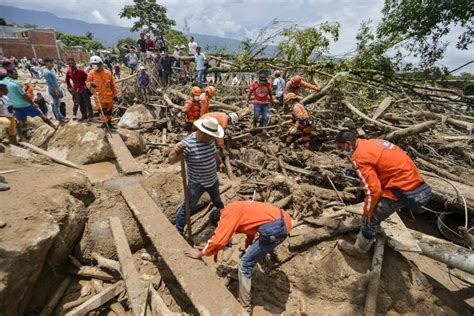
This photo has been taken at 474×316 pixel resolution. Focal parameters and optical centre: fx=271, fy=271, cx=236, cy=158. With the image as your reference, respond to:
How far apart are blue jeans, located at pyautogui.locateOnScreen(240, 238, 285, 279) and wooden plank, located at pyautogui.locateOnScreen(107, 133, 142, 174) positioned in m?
3.26

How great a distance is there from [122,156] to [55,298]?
328 centimetres

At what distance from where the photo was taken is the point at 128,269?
367cm

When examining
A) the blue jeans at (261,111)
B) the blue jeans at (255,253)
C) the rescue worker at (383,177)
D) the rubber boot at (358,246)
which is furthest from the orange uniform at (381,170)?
the blue jeans at (261,111)

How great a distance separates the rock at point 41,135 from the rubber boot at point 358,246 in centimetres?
796

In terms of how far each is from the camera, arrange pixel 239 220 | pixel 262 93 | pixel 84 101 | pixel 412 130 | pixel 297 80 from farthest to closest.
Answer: pixel 84 101 < pixel 297 80 < pixel 262 93 < pixel 412 130 < pixel 239 220

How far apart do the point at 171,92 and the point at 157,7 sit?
25.1 m

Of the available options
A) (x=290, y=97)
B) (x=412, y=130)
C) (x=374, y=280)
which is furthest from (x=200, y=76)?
(x=374, y=280)

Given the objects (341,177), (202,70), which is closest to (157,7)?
(202,70)

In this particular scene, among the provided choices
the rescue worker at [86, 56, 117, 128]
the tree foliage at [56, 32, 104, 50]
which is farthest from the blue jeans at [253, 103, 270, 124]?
the tree foliage at [56, 32, 104, 50]

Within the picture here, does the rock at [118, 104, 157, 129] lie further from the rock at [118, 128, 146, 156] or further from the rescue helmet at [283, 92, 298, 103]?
the rescue helmet at [283, 92, 298, 103]

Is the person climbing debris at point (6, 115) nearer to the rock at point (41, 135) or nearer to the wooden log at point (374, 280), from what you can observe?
the rock at point (41, 135)

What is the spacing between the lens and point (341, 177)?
17.7 feet

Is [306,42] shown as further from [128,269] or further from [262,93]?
[128,269]

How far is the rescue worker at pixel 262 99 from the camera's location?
7.31 metres
